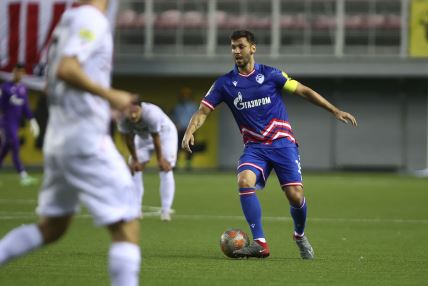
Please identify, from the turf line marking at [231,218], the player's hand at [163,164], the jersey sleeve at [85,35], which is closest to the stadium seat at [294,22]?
the turf line marking at [231,218]

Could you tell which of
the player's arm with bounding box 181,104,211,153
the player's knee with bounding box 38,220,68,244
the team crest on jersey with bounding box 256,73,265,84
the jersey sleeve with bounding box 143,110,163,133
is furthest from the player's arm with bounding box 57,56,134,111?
the jersey sleeve with bounding box 143,110,163,133

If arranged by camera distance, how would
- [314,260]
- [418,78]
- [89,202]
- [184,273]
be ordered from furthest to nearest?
[418,78] → [314,260] → [184,273] → [89,202]

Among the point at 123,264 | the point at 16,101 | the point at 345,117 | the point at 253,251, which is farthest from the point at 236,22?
the point at 123,264

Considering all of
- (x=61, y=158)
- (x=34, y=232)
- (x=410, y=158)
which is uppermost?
(x=61, y=158)

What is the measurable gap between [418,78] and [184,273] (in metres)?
27.2

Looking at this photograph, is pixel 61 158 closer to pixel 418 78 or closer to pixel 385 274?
pixel 385 274

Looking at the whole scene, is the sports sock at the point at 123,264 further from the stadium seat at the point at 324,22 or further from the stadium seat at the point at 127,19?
the stadium seat at the point at 127,19

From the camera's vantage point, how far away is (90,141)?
6723 millimetres

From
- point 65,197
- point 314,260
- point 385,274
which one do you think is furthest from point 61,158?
point 314,260

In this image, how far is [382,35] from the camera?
118 feet

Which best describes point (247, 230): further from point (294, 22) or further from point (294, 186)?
point (294, 22)

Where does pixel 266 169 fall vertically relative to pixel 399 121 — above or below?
above

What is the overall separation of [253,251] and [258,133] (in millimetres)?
1232

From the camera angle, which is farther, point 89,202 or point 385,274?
point 385,274
